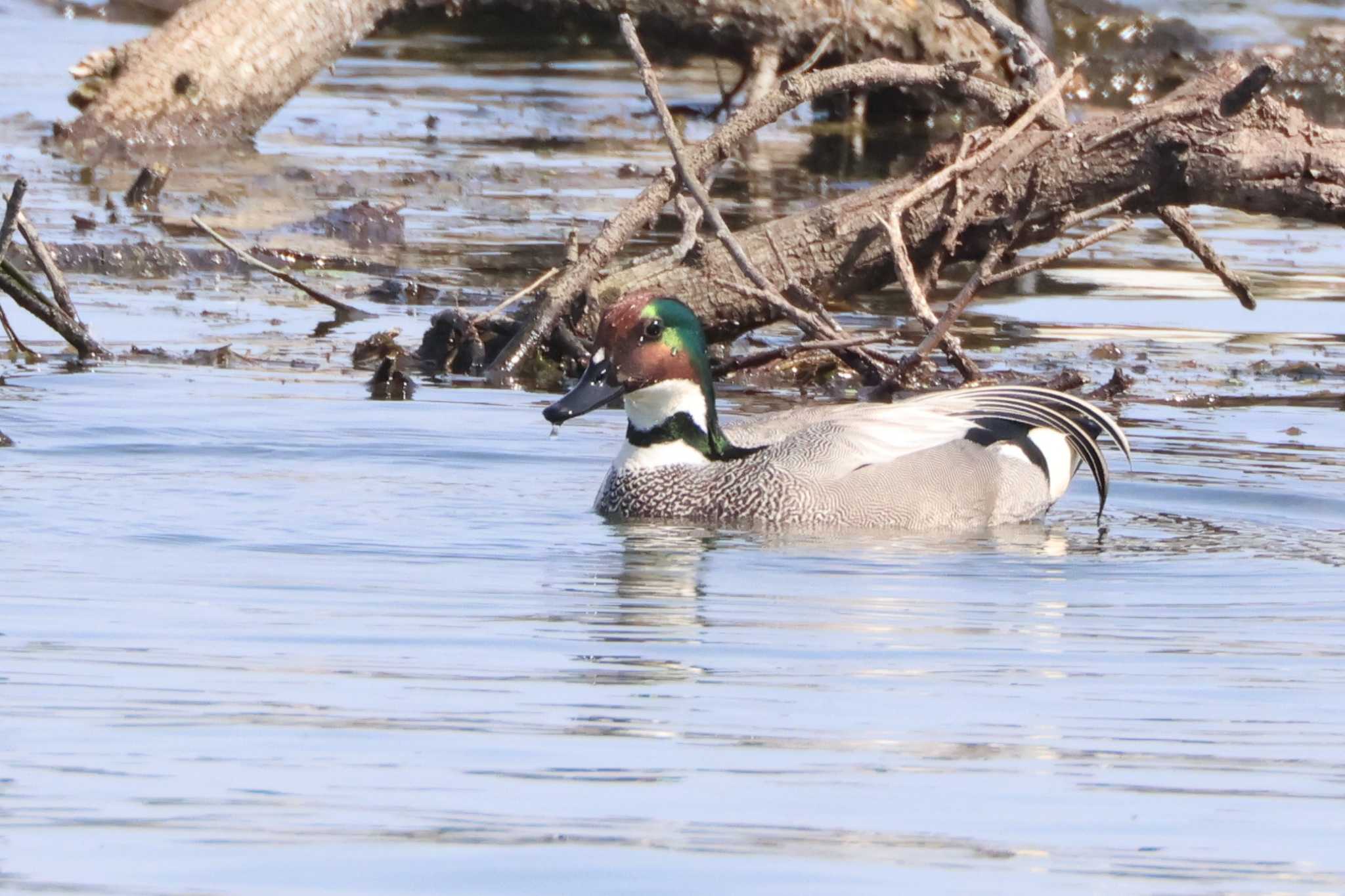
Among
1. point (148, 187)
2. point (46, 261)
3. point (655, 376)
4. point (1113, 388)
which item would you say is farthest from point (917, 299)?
point (148, 187)

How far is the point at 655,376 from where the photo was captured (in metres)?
7.82

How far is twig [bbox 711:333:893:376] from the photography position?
906 centimetres

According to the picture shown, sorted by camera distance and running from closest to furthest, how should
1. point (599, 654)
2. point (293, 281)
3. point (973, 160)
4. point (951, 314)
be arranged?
point (599, 654)
point (951, 314)
point (973, 160)
point (293, 281)

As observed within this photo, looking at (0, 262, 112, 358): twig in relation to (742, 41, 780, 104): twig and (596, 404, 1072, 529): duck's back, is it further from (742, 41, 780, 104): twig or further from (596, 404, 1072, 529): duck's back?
(742, 41, 780, 104): twig

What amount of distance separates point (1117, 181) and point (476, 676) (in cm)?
537

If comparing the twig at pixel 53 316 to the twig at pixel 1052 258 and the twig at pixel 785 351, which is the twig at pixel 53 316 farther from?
the twig at pixel 1052 258

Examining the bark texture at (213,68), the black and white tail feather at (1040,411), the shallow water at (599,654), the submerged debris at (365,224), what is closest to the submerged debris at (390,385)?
the shallow water at (599,654)

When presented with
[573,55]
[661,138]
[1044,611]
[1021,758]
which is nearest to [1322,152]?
[1044,611]

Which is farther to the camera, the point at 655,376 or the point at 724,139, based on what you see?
the point at 724,139

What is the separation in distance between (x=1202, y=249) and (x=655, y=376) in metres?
3.03

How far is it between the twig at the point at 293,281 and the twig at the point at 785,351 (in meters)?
1.76

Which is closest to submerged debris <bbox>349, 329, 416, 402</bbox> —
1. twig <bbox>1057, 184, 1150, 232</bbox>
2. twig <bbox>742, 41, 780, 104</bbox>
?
A: twig <bbox>1057, 184, 1150, 232</bbox>

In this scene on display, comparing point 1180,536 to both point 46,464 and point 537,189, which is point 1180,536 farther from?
point 537,189

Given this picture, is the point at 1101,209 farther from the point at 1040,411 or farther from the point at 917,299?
the point at 1040,411
